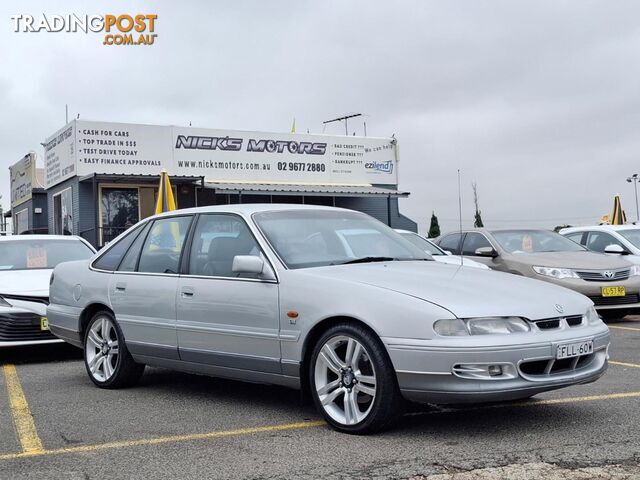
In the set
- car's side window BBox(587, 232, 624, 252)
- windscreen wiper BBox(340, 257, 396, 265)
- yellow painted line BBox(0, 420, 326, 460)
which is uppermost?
car's side window BBox(587, 232, 624, 252)

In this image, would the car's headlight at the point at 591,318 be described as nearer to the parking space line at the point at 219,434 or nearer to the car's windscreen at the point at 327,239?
the parking space line at the point at 219,434

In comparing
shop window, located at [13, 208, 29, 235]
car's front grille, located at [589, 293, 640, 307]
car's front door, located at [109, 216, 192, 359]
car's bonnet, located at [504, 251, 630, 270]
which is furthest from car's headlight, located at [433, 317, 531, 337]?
shop window, located at [13, 208, 29, 235]

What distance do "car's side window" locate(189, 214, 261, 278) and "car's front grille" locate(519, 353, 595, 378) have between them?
1.99 meters

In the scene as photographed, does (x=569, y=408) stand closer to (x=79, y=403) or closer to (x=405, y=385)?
(x=405, y=385)

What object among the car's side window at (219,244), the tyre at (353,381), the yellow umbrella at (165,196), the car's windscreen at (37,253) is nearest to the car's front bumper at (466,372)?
the tyre at (353,381)

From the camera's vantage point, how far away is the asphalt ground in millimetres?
4172

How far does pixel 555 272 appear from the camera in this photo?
11.3 meters

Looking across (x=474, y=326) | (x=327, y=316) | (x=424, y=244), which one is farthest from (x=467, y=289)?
(x=424, y=244)

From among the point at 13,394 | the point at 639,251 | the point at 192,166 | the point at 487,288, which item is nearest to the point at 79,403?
the point at 13,394

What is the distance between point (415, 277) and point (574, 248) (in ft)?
26.0

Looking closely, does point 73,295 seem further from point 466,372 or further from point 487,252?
point 487,252

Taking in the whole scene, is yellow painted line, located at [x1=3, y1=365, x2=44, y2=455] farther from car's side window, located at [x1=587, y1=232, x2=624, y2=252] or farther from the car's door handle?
car's side window, located at [x1=587, y1=232, x2=624, y2=252]

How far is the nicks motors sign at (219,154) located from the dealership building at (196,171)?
3 centimetres

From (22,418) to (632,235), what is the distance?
1069 cm
